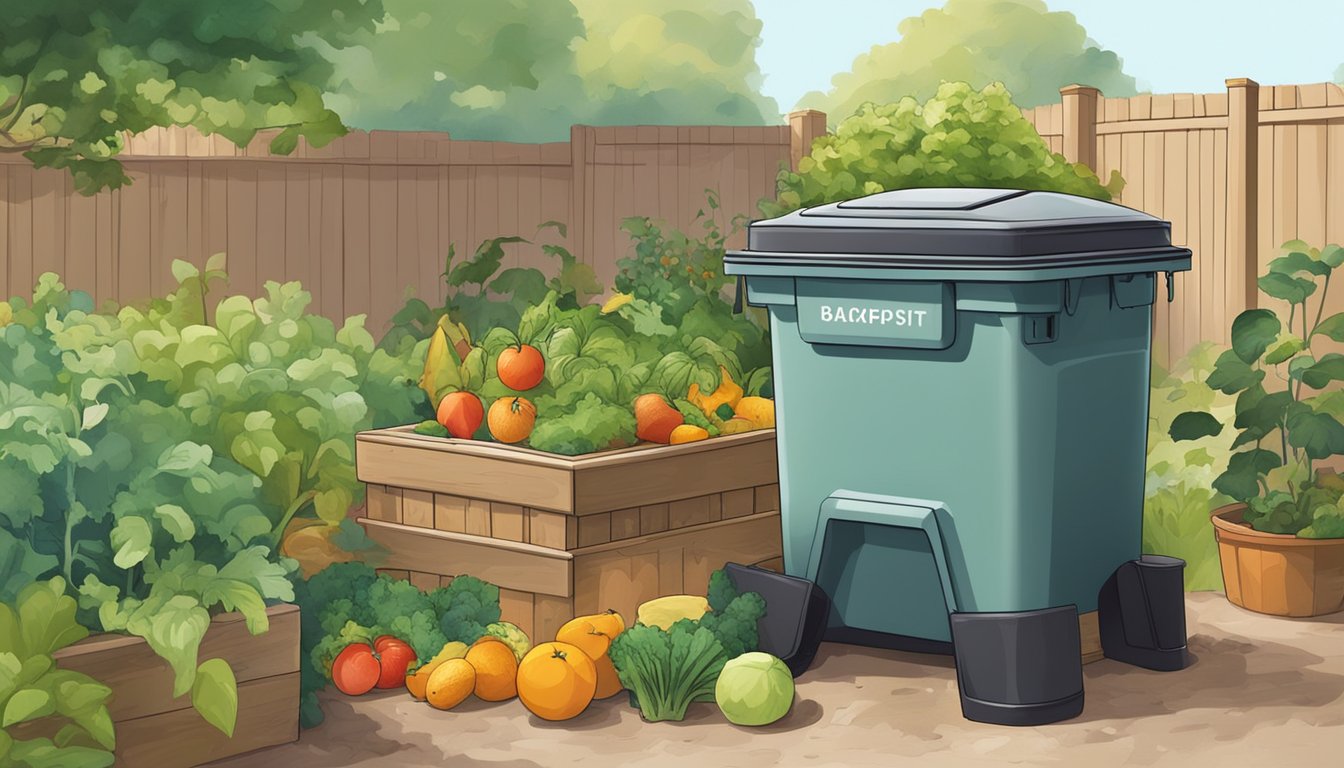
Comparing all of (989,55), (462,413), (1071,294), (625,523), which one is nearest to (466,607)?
(625,523)

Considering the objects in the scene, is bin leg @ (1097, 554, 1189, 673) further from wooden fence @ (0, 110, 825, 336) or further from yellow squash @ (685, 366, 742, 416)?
wooden fence @ (0, 110, 825, 336)

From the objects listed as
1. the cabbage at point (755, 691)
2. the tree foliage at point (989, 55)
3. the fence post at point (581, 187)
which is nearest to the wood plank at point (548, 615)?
the cabbage at point (755, 691)

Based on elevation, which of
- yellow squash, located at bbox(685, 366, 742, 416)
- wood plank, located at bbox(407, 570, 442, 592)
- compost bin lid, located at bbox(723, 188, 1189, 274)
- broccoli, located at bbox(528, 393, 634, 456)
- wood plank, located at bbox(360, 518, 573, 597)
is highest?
compost bin lid, located at bbox(723, 188, 1189, 274)

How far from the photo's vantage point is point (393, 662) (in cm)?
445

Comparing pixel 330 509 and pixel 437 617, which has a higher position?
pixel 330 509

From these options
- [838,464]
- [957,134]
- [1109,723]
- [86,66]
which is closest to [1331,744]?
[1109,723]

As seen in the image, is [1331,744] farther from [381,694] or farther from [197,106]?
[197,106]

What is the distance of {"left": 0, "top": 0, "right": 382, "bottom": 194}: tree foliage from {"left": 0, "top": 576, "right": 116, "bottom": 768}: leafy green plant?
191cm

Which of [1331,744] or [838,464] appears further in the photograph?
[838,464]

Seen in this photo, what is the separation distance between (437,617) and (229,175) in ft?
11.2

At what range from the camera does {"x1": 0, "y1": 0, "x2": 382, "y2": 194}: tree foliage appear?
475 cm

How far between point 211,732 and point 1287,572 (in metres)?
3.46

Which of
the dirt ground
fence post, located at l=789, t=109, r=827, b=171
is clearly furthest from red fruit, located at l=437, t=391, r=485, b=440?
fence post, located at l=789, t=109, r=827, b=171

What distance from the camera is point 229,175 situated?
287 inches
